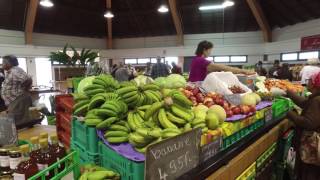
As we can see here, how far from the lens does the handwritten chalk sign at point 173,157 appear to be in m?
1.17

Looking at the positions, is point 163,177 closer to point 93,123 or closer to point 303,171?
point 93,123

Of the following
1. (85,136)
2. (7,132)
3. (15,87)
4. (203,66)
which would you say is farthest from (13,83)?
(85,136)

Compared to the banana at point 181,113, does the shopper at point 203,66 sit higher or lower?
higher

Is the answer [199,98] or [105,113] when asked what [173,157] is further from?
[199,98]

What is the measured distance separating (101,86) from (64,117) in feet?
1.73

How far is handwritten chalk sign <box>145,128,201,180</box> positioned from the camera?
45.9 inches

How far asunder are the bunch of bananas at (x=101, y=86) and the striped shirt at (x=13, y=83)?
2.51 meters

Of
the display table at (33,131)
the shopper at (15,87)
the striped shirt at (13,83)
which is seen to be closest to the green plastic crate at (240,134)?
the display table at (33,131)

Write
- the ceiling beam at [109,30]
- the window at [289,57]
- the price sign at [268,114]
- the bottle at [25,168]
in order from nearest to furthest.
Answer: the bottle at [25,168] → the price sign at [268,114] → the window at [289,57] → the ceiling beam at [109,30]

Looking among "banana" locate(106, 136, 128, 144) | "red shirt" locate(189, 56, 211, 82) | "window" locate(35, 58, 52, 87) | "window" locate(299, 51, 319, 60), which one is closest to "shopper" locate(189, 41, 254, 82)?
"red shirt" locate(189, 56, 211, 82)

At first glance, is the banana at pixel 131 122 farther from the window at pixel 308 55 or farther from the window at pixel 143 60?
the window at pixel 143 60

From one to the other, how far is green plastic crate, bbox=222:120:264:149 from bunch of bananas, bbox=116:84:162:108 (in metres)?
0.54

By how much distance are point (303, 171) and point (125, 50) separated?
13.7m

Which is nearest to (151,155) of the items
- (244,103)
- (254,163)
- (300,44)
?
(254,163)
